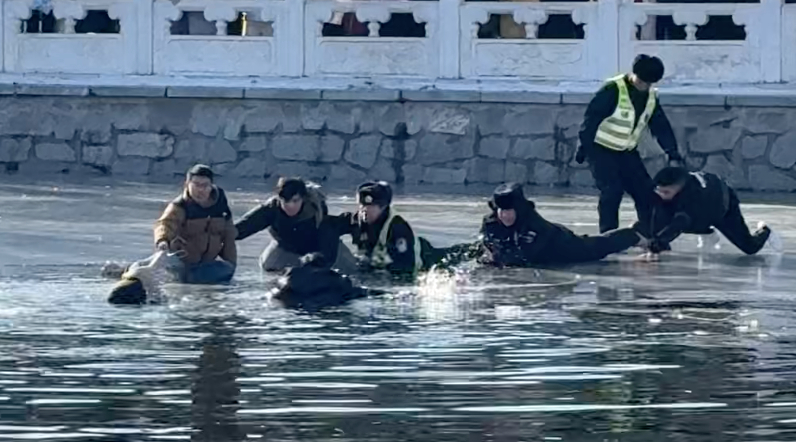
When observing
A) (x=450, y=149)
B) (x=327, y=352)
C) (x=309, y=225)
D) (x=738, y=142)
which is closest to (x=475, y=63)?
(x=450, y=149)

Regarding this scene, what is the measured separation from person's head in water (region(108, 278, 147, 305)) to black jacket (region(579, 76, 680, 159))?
15.1 feet

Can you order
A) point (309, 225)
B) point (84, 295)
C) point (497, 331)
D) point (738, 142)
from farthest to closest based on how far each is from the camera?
point (738, 142) → point (309, 225) → point (84, 295) → point (497, 331)

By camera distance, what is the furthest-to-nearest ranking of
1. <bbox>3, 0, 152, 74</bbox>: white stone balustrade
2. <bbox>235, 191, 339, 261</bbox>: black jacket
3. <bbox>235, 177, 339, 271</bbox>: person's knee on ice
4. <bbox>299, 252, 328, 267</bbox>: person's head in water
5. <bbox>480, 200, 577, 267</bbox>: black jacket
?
<bbox>3, 0, 152, 74</bbox>: white stone balustrade
<bbox>480, 200, 577, 267</bbox>: black jacket
<bbox>235, 191, 339, 261</bbox>: black jacket
<bbox>235, 177, 339, 271</bbox>: person's knee on ice
<bbox>299, 252, 328, 267</bbox>: person's head in water

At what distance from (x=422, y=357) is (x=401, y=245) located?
3730 mm

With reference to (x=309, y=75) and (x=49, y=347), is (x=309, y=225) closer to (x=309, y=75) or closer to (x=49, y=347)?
(x=49, y=347)

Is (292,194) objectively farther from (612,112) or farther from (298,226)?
(612,112)

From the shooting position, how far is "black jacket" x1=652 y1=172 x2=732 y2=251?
15.9m

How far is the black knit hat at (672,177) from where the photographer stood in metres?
15.8

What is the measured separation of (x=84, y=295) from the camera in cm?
1348

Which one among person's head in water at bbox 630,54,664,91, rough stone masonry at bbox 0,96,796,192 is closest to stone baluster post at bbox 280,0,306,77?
rough stone masonry at bbox 0,96,796,192

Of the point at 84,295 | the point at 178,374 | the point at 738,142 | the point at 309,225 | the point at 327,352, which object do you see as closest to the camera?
the point at 178,374

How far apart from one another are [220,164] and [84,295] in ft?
30.7

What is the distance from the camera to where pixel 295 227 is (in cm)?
1460

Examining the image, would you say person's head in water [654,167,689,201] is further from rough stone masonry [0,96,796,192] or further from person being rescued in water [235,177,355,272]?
rough stone masonry [0,96,796,192]
